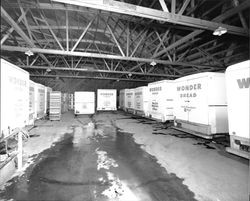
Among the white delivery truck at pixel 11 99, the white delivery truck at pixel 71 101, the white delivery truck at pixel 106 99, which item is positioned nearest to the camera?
the white delivery truck at pixel 11 99

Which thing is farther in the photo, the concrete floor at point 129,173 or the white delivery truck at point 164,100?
the white delivery truck at point 164,100

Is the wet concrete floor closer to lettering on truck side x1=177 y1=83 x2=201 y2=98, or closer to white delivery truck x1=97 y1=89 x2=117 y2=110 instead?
lettering on truck side x1=177 y1=83 x2=201 y2=98

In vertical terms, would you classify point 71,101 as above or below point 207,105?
above

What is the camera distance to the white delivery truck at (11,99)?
7.43ft

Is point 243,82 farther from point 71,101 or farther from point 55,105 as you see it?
point 71,101

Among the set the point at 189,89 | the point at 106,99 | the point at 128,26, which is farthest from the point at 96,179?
the point at 106,99

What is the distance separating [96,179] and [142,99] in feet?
31.6

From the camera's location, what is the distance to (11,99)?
2502mm

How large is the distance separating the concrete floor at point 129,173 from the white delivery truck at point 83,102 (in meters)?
7.82

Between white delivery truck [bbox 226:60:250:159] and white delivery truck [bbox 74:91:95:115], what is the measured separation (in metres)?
11.5

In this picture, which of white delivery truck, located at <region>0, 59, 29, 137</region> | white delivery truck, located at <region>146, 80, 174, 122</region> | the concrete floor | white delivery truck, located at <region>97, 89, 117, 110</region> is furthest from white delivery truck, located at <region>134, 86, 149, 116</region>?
white delivery truck, located at <region>0, 59, 29, 137</region>

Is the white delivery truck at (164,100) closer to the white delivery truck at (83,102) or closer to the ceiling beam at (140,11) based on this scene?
the ceiling beam at (140,11)

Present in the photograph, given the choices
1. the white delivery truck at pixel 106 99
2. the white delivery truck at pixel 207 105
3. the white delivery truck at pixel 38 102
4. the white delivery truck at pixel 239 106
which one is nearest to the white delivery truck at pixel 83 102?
the white delivery truck at pixel 106 99

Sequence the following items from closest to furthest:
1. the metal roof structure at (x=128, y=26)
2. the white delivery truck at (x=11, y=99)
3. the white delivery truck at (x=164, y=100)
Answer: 1. the white delivery truck at (x=11, y=99)
2. the metal roof structure at (x=128, y=26)
3. the white delivery truck at (x=164, y=100)
